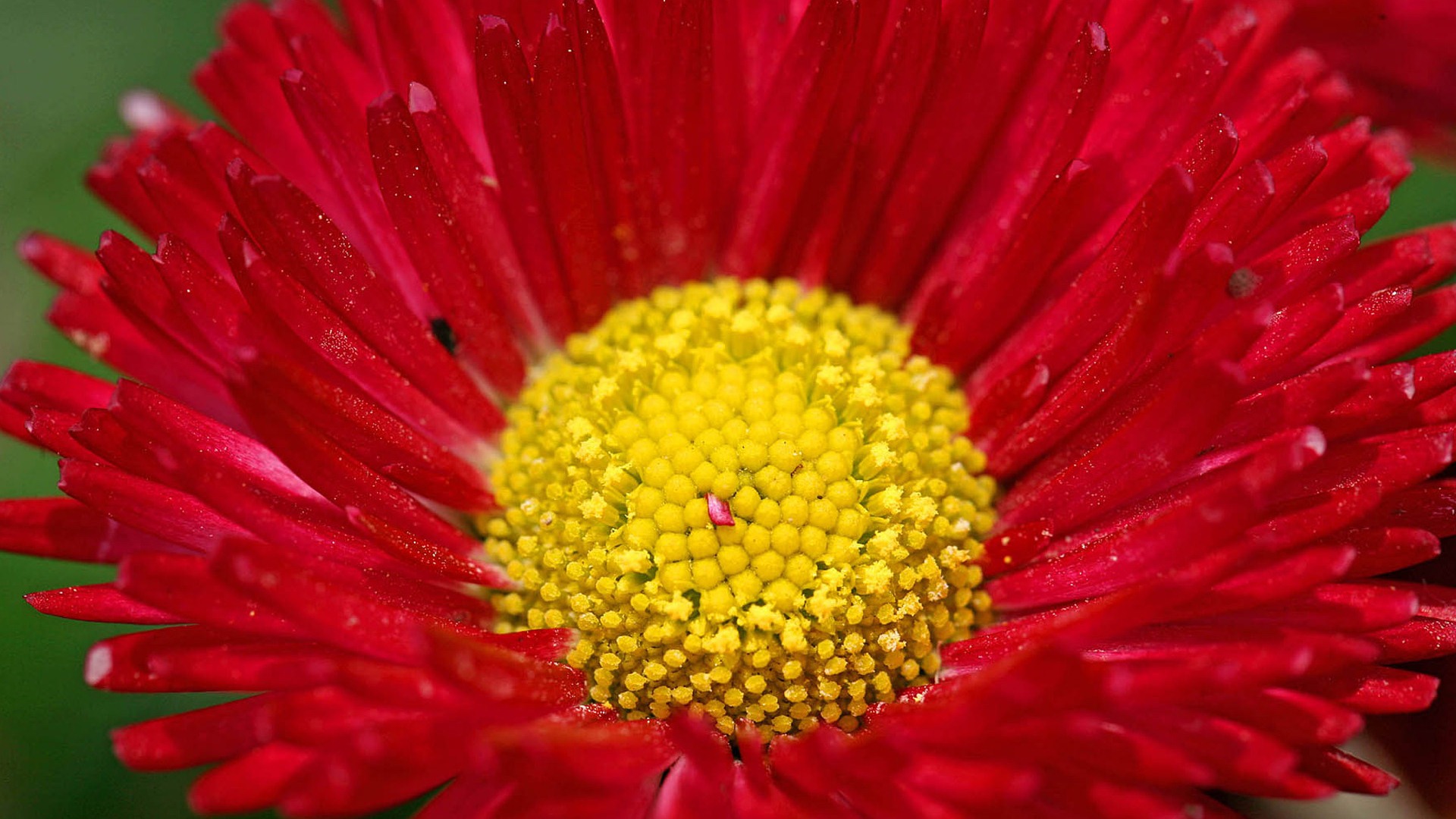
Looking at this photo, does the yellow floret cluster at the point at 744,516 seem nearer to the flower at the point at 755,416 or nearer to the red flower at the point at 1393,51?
the flower at the point at 755,416

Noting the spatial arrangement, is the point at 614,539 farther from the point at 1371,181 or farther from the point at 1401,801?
the point at 1401,801

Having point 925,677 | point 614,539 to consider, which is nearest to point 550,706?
point 614,539

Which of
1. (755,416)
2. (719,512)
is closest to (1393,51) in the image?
(755,416)

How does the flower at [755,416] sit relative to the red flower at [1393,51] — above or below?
below

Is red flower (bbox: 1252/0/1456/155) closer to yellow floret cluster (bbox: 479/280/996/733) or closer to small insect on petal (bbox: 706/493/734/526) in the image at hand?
yellow floret cluster (bbox: 479/280/996/733)

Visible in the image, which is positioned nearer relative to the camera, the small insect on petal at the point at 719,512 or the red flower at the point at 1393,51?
the small insect on petal at the point at 719,512

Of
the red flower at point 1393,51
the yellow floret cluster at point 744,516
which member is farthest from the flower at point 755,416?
the red flower at point 1393,51

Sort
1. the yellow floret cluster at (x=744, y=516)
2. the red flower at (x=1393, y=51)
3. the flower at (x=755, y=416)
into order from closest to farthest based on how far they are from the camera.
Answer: the flower at (x=755, y=416), the yellow floret cluster at (x=744, y=516), the red flower at (x=1393, y=51)

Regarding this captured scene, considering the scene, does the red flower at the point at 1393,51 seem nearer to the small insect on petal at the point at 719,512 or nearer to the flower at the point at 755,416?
the flower at the point at 755,416

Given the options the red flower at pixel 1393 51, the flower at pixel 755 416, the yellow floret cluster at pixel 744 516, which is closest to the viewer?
the flower at pixel 755 416
